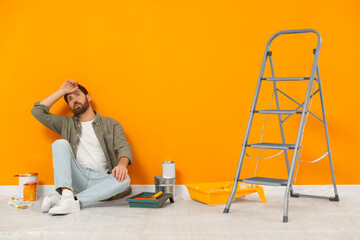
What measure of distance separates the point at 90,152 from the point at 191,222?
116 centimetres

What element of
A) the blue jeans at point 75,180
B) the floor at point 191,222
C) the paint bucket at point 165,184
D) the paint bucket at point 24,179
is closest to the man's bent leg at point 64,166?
the blue jeans at point 75,180

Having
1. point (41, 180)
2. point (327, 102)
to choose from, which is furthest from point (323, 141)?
point (41, 180)

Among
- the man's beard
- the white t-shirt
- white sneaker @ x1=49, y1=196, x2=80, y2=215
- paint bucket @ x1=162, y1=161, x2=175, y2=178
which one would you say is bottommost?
white sneaker @ x1=49, y1=196, x2=80, y2=215

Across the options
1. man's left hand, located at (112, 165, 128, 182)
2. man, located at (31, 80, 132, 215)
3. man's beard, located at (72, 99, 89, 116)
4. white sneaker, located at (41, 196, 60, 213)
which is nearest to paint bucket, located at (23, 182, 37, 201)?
man, located at (31, 80, 132, 215)

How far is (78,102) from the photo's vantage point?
325cm

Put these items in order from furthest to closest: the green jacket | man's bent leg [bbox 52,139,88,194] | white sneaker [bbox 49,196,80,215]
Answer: the green jacket → man's bent leg [bbox 52,139,88,194] → white sneaker [bbox 49,196,80,215]

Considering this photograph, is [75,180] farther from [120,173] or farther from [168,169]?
[168,169]

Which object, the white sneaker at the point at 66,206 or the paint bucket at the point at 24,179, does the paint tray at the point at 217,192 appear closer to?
the white sneaker at the point at 66,206

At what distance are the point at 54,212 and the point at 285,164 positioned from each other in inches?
75.9

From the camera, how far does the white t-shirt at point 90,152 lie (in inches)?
127

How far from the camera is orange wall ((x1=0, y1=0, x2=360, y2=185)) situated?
3354 mm

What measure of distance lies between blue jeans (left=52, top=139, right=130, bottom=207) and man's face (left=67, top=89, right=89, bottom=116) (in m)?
0.38

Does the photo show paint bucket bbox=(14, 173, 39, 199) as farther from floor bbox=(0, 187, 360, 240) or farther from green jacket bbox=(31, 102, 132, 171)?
green jacket bbox=(31, 102, 132, 171)

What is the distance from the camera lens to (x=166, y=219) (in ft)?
8.54
